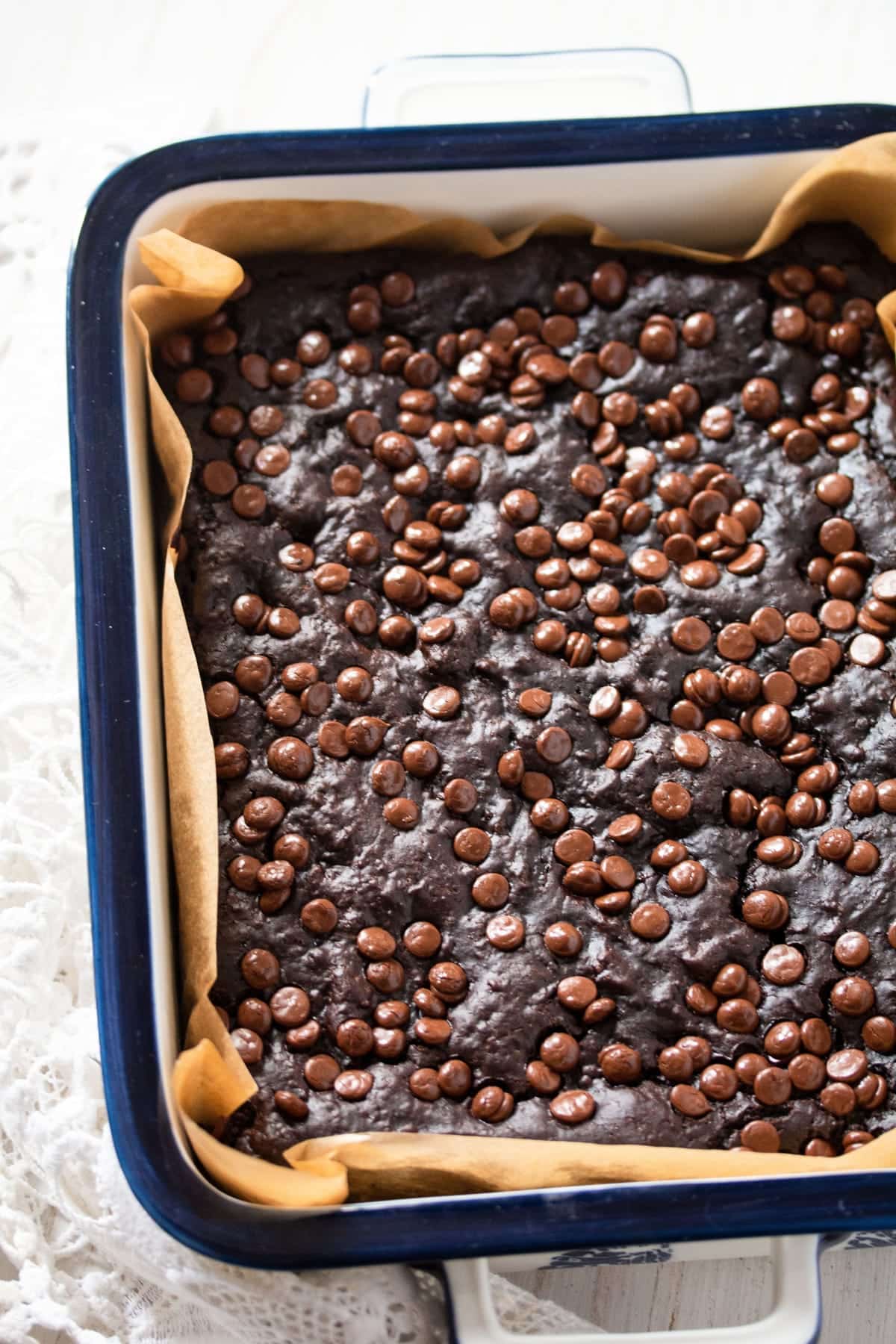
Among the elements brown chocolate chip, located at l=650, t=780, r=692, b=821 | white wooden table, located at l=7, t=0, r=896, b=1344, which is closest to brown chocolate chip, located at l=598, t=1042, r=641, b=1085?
brown chocolate chip, located at l=650, t=780, r=692, b=821

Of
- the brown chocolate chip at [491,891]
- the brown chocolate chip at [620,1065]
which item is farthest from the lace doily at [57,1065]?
the brown chocolate chip at [491,891]

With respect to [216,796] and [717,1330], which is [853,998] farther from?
Answer: [216,796]

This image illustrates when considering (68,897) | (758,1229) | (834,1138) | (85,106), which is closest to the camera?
(758,1229)

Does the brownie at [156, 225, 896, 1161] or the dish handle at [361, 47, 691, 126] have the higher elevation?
the dish handle at [361, 47, 691, 126]

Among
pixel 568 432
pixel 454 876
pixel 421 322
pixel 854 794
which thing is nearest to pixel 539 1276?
pixel 454 876

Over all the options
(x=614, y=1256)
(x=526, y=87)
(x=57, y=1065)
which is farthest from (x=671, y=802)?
(x=526, y=87)

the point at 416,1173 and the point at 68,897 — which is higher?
the point at 68,897

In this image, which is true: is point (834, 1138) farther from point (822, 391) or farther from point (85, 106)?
point (85, 106)

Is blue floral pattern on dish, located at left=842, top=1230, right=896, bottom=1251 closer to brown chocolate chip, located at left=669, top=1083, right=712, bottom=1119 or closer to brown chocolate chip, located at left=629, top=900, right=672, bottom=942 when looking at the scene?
brown chocolate chip, located at left=669, top=1083, right=712, bottom=1119
